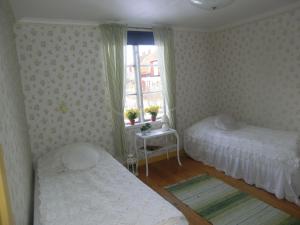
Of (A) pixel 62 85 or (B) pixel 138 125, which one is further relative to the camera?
(B) pixel 138 125

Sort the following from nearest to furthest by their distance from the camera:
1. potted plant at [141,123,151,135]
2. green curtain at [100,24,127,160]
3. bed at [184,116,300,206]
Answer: bed at [184,116,300,206] → green curtain at [100,24,127,160] → potted plant at [141,123,151,135]

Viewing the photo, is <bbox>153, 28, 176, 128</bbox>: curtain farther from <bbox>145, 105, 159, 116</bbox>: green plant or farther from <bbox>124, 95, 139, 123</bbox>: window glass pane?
<bbox>124, 95, 139, 123</bbox>: window glass pane

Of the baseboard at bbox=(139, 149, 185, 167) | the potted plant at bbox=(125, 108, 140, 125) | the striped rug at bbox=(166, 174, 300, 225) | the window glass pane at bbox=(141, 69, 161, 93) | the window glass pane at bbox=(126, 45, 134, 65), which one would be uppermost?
the window glass pane at bbox=(126, 45, 134, 65)

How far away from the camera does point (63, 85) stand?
310 cm

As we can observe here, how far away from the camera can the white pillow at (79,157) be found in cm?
265

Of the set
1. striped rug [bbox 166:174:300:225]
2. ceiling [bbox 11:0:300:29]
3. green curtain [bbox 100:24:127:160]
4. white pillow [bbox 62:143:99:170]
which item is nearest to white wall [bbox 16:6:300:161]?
green curtain [bbox 100:24:127:160]

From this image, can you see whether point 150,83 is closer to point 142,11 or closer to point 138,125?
point 138,125

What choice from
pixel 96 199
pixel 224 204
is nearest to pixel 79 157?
pixel 96 199

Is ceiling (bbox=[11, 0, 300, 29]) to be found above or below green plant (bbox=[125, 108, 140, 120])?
above

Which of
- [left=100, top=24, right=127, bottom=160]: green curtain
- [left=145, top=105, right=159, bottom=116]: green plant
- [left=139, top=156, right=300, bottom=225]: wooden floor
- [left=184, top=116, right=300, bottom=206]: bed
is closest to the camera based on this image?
[left=139, top=156, right=300, bottom=225]: wooden floor

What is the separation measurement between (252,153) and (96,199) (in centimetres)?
214

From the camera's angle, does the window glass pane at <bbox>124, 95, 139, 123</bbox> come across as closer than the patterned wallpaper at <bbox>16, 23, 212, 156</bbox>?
No

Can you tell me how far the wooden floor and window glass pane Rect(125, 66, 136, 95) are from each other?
4.39 ft

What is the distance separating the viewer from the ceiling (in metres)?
2.47
